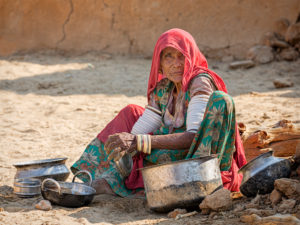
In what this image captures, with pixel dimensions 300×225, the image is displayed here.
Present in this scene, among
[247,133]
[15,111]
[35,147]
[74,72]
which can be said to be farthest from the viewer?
[74,72]

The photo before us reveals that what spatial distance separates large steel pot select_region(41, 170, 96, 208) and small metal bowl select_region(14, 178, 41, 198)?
309mm

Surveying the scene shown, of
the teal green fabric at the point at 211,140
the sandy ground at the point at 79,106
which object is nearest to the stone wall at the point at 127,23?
the sandy ground at the point at 79,106

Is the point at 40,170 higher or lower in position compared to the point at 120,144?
lower

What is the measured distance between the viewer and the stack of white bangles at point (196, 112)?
3039mm

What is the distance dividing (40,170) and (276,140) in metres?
2.00

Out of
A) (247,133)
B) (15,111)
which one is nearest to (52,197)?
(247,133)

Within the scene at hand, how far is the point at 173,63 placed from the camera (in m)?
3.33

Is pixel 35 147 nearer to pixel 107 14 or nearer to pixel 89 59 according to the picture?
pixel 89 59

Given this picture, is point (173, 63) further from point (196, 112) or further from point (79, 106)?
point (79, 106)

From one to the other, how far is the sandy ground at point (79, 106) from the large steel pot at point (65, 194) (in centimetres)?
6

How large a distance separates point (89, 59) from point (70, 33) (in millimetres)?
899

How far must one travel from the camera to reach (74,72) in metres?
7.96

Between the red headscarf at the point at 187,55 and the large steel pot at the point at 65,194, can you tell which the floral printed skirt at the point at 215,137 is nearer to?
the red headscarf at the point at 187,55

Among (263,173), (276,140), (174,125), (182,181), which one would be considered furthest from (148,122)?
(276,140)
